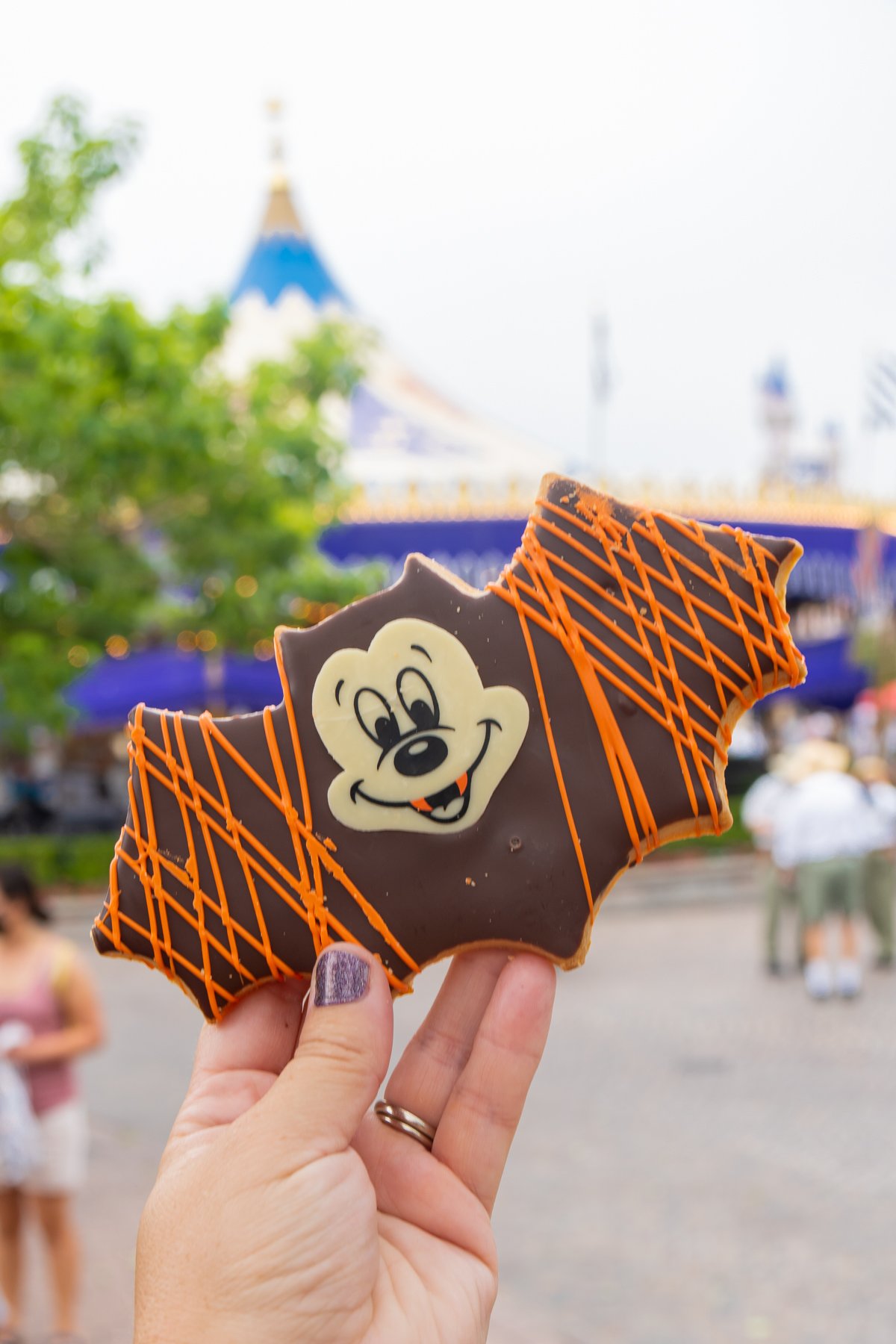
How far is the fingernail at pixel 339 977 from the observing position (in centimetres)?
196

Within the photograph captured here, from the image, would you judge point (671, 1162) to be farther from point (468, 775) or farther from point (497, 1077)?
point (468, 775)

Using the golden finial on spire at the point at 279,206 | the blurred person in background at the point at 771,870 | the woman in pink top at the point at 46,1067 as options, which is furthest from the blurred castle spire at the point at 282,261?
the woman in pink top at the point at 46,1067

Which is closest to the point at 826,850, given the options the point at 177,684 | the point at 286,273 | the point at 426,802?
the point at 426,802

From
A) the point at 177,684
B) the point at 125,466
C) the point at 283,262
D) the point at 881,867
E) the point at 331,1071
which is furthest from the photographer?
the point at 283,262

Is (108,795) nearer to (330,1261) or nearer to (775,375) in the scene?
(330,1261)

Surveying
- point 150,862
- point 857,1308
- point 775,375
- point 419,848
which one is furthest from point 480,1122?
point 775,375

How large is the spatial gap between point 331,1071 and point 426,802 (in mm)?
459

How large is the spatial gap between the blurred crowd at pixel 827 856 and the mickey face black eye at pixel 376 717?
7.88 metres

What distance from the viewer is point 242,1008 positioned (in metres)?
2.22

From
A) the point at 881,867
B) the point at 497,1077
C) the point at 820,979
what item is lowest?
the point at 820,979

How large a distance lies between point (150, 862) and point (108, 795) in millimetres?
17094

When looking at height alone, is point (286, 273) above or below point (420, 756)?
above

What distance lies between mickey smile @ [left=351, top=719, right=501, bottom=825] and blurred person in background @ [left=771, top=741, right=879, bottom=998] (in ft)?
25.7

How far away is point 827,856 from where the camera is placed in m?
9.45
